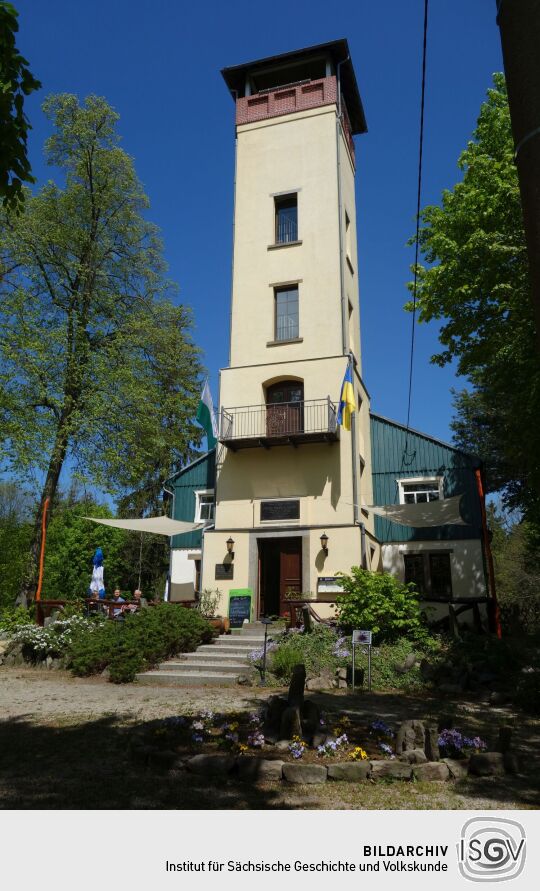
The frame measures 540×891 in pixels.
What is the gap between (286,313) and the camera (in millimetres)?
19656

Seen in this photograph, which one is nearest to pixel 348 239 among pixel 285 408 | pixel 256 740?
pixel 285 408

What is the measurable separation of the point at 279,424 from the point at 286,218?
7.70m

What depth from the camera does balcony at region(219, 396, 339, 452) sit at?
683 inches

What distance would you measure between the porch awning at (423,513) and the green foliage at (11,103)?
1347cm

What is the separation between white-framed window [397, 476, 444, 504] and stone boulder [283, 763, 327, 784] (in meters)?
15.9

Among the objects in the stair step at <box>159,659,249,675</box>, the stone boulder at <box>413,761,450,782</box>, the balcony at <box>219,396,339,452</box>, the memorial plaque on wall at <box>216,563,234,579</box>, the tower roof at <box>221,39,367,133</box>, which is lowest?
the stair step at <box>159,659,249,675</box>

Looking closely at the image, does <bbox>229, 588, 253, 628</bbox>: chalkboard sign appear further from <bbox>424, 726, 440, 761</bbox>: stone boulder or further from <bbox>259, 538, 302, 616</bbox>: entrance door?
<bbox>424, 726, 440, 761</bbox>: stone boulder

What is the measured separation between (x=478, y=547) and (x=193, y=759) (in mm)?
Answer: 15698

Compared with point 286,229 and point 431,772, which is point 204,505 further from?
point 431,772

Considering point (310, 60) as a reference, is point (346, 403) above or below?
below

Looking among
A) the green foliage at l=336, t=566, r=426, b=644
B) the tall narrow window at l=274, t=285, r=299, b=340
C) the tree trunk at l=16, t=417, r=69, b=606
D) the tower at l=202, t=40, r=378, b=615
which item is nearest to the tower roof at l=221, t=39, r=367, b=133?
the tower at l=202, t=40, r=378, b=615

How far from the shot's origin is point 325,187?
20.0 m
